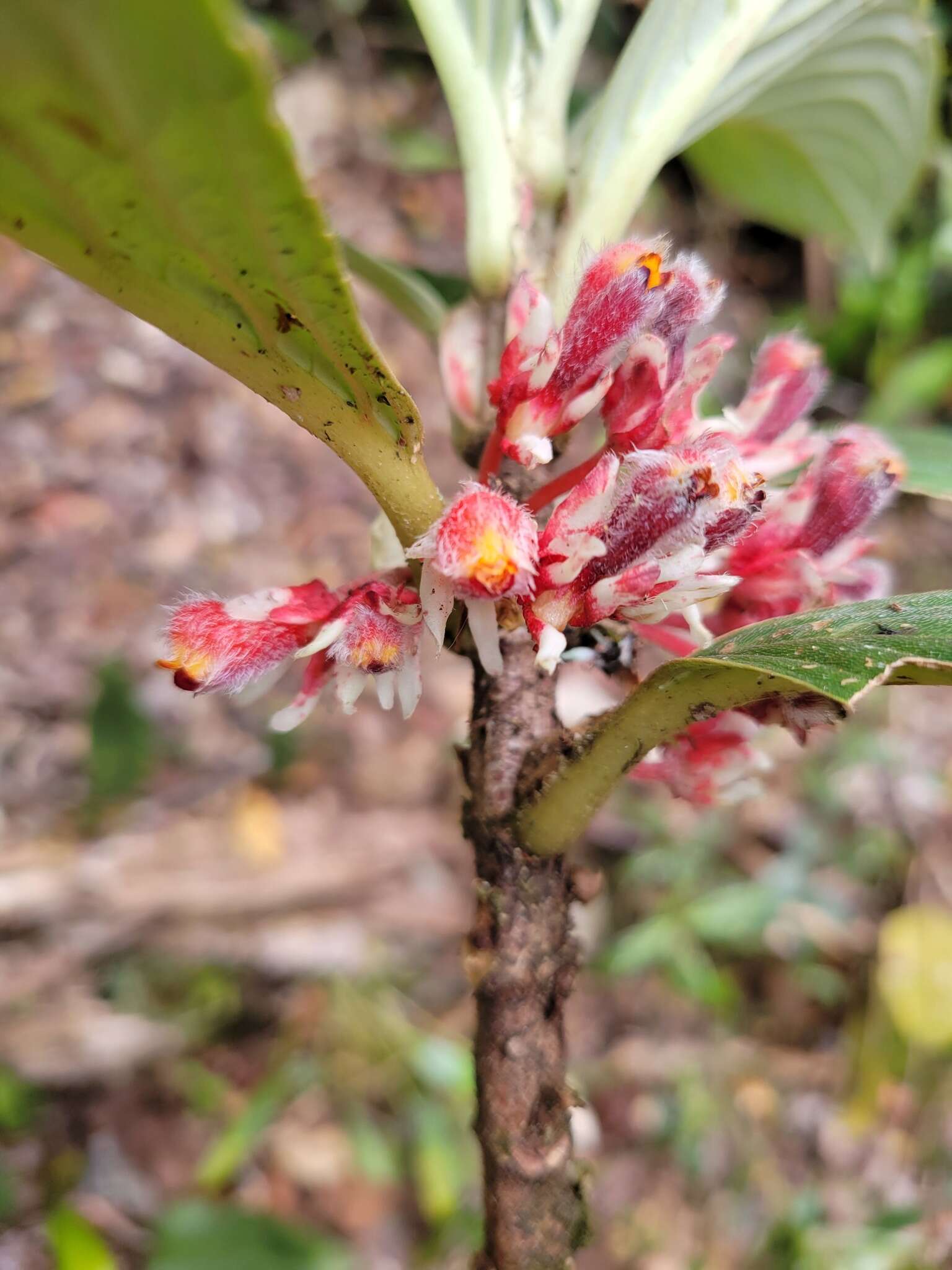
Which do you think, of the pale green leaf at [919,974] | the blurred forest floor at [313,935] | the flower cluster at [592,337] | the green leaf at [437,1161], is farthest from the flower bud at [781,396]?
the pale green leaf at [919,974]

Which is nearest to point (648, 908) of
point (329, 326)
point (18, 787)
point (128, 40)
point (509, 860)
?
point (18, 787)

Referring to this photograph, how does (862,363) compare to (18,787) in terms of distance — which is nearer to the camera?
(18,787)

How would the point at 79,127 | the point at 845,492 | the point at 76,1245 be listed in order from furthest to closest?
1. the point at 76,1245
2. the point at 845,492
3. the point at 79,127

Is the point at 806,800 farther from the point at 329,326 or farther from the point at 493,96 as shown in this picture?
the point at 329,326

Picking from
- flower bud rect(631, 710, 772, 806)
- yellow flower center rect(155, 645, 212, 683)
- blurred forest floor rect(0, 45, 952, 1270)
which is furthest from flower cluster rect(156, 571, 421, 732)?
blurred forest floor rect(0, 45, 952, 1270)

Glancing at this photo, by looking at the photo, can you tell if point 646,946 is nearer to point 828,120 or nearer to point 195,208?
point 828,120

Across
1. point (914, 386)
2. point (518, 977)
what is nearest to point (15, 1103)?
point (518, 977)

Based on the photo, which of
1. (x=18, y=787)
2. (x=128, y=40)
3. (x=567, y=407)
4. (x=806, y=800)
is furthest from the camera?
(x=806, y=800)
